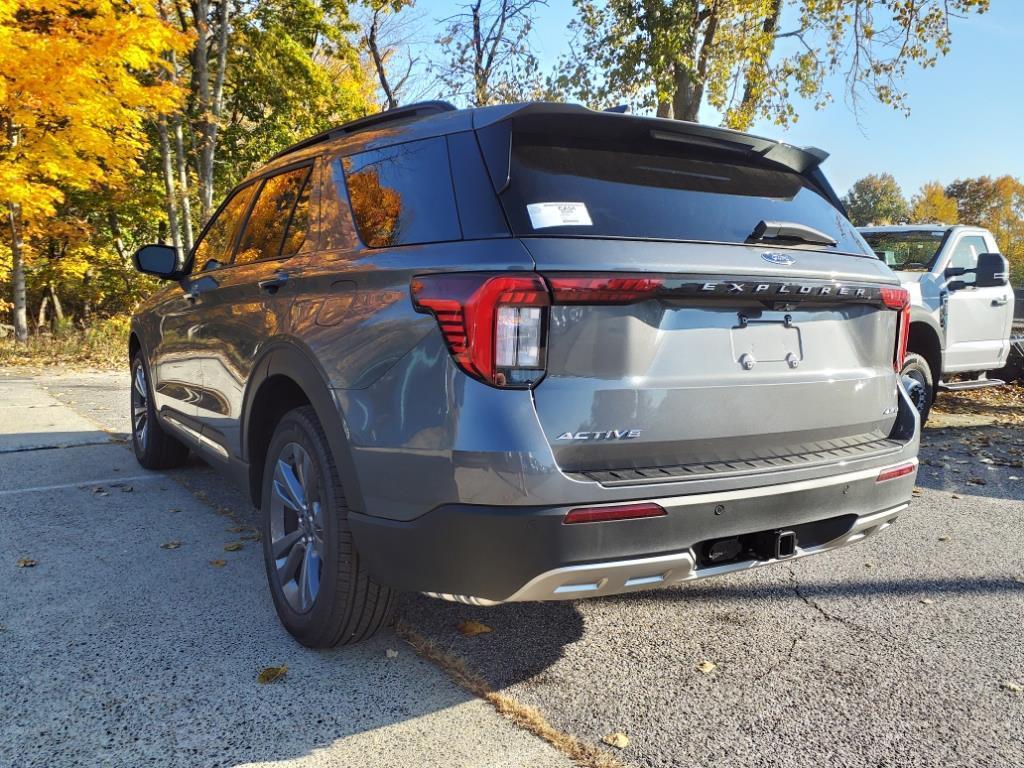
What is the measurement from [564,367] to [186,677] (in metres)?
1.74

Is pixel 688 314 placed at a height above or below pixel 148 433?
above

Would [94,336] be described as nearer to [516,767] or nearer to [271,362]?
[271,362]

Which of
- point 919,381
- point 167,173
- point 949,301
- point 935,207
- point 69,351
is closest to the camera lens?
point 919,381

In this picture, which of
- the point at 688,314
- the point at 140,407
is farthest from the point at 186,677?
the point at 140,407

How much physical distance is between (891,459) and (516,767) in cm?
167

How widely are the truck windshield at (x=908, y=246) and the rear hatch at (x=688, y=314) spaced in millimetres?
5788

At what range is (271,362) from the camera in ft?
10.4

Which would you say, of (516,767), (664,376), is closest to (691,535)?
(664,376)

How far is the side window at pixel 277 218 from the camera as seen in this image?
3383 mm

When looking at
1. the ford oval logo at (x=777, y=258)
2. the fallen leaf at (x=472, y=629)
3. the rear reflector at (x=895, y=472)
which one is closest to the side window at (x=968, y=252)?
the rear reflector at (x=895, y=472)

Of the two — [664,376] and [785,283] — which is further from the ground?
[785,283]

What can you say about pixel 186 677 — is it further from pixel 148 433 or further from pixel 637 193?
pixel 148 433

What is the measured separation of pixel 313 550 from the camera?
9.66 ft

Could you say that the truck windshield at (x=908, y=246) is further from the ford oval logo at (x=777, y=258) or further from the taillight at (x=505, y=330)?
the taillight at (x=505, y=330)
